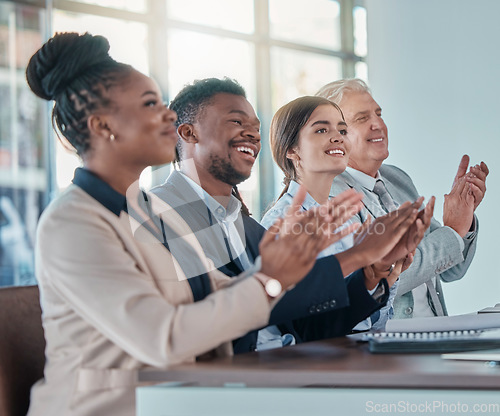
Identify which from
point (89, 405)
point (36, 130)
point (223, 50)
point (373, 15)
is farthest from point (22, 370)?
point (223, 50)

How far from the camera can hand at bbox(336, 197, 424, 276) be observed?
4.58 ft

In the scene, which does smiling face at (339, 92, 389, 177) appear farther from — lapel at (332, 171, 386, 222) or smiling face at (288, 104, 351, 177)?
smiling face at (288, 104, 351, 177)

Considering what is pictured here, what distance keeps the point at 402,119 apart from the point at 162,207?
2.50m

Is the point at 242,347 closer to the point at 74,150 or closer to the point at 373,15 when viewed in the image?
the point at 74,150

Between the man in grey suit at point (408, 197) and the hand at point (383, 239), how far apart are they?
64cm

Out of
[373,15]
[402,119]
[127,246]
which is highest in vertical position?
[373,15]

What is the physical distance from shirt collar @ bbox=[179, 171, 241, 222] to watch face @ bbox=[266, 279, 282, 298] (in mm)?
700

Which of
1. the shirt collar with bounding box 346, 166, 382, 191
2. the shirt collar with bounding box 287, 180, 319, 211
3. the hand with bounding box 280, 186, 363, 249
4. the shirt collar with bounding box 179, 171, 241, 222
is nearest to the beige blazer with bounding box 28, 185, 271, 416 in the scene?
the hand with bounding box 280, 186, 363, 249

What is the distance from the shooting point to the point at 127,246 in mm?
1091

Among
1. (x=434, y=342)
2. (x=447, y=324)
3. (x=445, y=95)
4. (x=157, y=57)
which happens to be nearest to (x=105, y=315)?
(x=434, y=342)

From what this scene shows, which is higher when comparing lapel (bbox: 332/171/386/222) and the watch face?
lapel (bbox: 332/171/386/222)

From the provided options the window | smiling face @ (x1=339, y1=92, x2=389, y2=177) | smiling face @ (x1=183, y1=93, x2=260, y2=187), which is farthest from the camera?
the window

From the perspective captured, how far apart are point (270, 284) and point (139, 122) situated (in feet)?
1.33

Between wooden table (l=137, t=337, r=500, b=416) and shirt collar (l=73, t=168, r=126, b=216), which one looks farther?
shirt collar (l=73, t=168, r=126, b=216)
